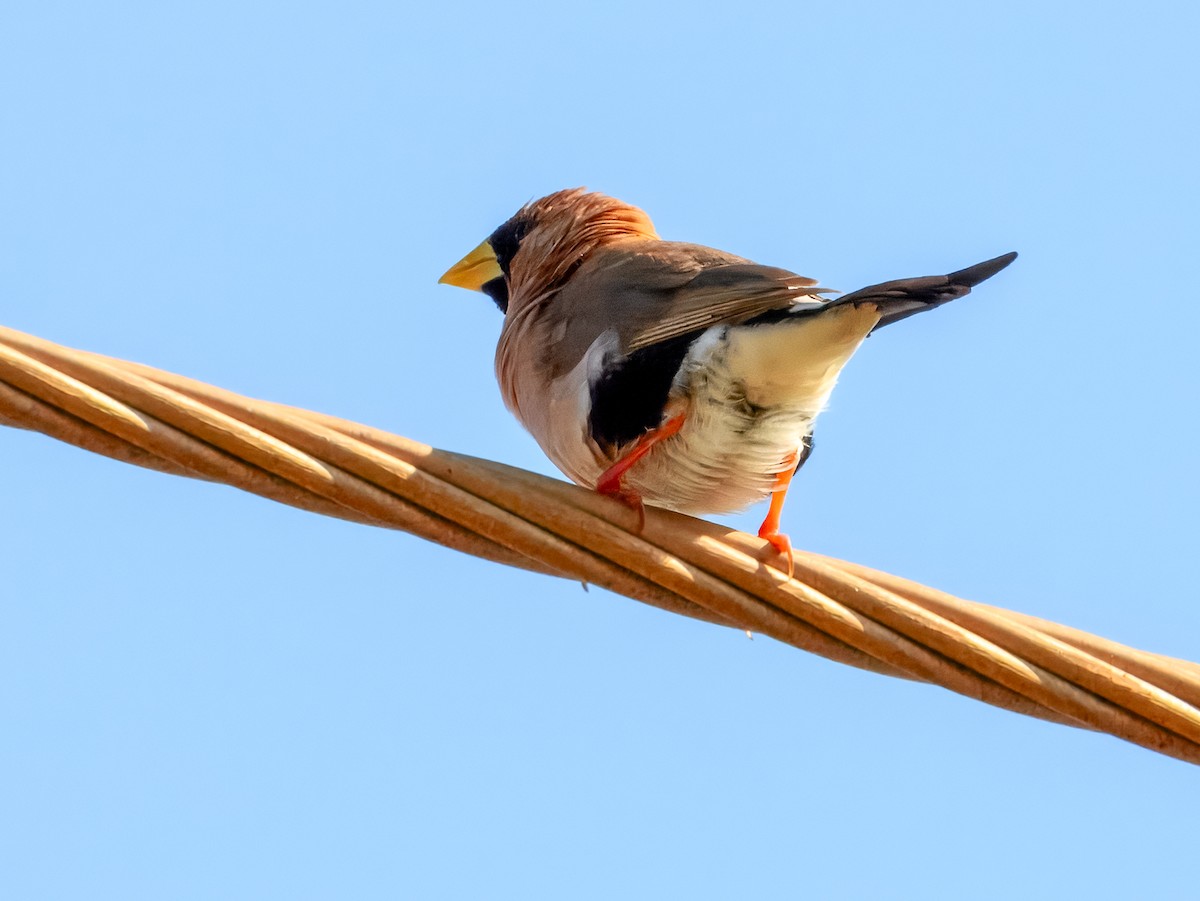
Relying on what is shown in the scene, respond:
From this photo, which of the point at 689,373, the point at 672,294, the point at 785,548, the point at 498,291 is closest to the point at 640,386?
the point at 689,373

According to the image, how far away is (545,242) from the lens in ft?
16.7

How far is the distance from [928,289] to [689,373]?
821mm

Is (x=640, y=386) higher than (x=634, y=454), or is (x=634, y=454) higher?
(x=640, y=386)

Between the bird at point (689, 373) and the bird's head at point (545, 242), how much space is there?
432mm

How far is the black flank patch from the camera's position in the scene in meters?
3.82

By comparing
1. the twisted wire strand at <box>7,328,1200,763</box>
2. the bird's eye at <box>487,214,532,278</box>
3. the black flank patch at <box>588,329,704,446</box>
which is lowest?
the twisted wire strand at <box>7,328,1200,763</box>

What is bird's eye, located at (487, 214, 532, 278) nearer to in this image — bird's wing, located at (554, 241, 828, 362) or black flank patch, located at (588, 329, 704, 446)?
bird's wing, located at (554, 241, 828, 362)

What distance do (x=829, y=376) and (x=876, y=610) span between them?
155cm

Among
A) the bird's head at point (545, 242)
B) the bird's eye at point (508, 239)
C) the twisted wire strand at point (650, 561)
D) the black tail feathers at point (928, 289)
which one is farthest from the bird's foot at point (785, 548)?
the bird's eye at point (508, 239)

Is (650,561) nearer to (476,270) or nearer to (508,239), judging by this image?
(508,239)

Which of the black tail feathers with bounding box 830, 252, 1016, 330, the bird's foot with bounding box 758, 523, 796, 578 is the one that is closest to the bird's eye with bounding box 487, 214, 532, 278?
the black tail feathers with bounding box 830, 252, 1016, 330

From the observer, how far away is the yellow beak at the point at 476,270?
5.66m

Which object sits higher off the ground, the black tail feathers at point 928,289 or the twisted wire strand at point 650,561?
the black tail feathers at point 928,289

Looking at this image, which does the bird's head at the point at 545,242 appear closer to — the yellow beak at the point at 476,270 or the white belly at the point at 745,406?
the yellow beak at the point at 476,270
